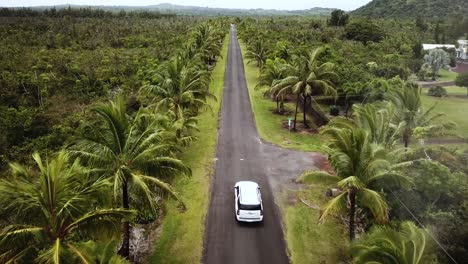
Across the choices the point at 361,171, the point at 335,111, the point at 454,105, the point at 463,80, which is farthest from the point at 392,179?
the point at 335,111

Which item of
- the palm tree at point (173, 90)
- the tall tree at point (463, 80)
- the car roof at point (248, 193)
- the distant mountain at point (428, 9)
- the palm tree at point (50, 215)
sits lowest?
the car roof at point (248, 193)

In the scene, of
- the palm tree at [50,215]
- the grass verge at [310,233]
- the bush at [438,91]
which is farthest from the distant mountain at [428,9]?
the palm tree at [50,215]

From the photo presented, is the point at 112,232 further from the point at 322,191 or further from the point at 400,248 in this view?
the point at 322,191

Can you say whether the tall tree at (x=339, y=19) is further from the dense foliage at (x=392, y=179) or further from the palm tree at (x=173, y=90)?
the palm tree at (x=173, y=90)

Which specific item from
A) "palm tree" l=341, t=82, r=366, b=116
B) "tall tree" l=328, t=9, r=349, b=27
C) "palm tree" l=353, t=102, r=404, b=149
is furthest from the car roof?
"tall tree" l=328, t=9, r=349, b=27

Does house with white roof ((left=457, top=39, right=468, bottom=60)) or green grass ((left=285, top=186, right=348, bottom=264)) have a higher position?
house with white roof ((left=457, top=39, right=468, bottom=60))

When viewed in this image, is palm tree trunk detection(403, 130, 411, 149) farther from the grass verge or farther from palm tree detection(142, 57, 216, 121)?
palm tree detection(142, 57, 216, 121)
